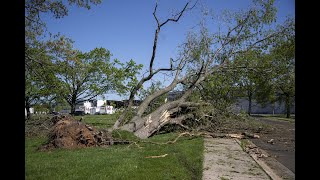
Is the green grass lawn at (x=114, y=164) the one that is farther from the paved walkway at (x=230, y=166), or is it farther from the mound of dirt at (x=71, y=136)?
the mound of dirt at (x=71, y=136)

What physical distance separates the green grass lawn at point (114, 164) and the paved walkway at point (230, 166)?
27cm

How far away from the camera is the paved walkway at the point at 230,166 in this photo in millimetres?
7502

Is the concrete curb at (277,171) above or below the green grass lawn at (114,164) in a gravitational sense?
below

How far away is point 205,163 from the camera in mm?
8992

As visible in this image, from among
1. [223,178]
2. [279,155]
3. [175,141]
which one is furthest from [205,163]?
[175,141]

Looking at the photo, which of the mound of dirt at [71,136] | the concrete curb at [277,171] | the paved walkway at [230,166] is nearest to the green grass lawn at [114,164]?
the paved walkway at [230,166]

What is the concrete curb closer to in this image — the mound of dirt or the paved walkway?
the paved walkway

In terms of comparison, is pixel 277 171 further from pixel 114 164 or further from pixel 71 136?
pixel 71 136

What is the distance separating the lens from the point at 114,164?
8289 millimetres

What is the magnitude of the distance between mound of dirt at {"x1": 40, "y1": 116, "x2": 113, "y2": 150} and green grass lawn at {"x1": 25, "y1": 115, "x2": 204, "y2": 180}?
0.54 meters

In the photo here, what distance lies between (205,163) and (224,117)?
9.66 meters
